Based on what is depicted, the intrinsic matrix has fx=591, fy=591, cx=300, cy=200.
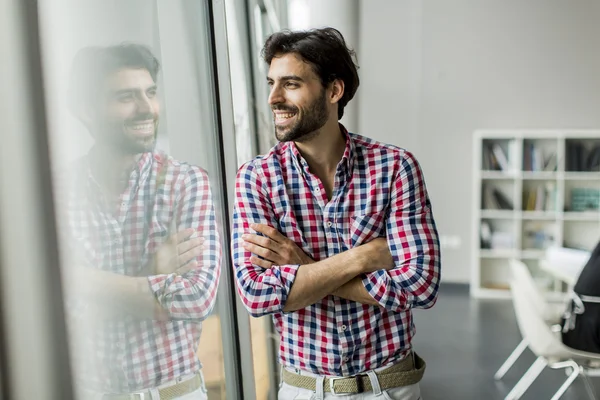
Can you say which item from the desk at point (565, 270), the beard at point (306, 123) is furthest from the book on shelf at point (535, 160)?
the beard at point (306, 123)

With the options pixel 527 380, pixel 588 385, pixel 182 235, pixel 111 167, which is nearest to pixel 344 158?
pixel 182 235

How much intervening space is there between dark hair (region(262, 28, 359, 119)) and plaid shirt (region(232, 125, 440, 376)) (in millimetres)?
217

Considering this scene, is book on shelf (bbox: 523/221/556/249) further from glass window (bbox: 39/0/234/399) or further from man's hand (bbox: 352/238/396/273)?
man's hand (bbox: 352/238/396/273)

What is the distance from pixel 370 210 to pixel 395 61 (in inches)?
209

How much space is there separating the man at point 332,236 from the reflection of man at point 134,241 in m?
0.20

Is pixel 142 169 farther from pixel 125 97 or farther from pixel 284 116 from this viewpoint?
pixel 284 116

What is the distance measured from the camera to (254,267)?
1.61 m

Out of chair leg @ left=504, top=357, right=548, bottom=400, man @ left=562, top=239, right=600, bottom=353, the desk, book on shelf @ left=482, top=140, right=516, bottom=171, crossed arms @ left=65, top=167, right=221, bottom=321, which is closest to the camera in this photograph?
crossed arms @ left=65, top=167, right=221, bottom=321

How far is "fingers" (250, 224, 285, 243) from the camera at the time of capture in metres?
1.60

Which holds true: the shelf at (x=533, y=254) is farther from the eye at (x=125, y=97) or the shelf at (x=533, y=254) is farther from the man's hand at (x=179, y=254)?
the eye at (x=125, y=97)

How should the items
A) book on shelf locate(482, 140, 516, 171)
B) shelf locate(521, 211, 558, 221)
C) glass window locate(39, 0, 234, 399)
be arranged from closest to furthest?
glass window locate(39, 0, 234, 399) < shelf locate(521, 211, 558, 221) < book on shelf locate(482, 140, 516, 171)

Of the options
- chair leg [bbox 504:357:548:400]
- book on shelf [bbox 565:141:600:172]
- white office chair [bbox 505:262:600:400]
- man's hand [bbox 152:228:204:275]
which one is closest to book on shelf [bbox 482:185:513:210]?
book on shelf [bbox 565:141:600:172]

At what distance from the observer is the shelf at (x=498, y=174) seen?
6266mm

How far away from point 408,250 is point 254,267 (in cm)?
43
